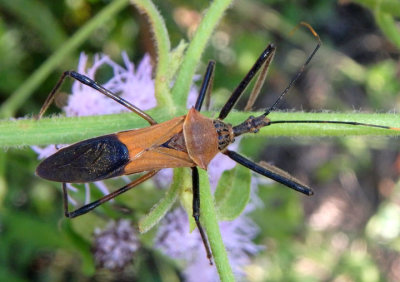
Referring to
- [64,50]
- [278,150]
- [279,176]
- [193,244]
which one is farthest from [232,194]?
[278,150]

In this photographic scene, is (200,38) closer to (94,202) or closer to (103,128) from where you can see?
(103,128)

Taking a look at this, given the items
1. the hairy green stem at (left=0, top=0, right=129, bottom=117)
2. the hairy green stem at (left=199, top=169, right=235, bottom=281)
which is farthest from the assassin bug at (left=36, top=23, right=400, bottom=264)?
the hairy green stem at (left=0, top=0, right=129, bottom=117)

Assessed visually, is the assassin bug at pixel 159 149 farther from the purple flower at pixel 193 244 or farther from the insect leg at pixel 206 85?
the purple flower at pixel 193 244

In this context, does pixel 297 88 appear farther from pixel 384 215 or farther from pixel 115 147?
pixel 115 147

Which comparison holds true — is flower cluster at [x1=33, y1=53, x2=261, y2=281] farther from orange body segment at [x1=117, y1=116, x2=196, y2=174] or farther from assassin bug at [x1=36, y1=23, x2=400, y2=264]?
orange body segment at [x1=117, y1=116, x2=196, y2=174]

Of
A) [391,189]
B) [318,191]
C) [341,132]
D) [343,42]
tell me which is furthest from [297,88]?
[341,132]

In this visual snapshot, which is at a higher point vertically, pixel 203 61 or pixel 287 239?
pixel 203 61
